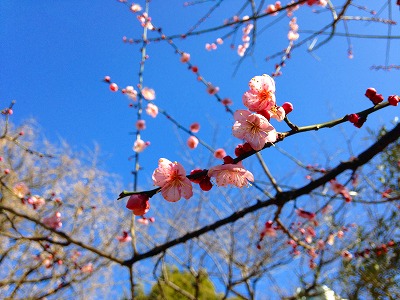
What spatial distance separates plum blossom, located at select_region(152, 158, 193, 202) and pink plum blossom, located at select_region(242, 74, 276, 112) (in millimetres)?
291

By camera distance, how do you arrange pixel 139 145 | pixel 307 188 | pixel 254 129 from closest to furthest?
1. pixel 254 129
2. pixel 307 188
3. pixel 139 145

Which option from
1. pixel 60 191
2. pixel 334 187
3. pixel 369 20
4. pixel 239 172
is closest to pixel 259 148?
pixel 239 172

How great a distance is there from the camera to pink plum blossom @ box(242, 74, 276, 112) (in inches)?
39.4

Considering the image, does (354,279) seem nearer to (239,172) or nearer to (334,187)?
(334,187)

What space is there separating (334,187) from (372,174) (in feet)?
4.20

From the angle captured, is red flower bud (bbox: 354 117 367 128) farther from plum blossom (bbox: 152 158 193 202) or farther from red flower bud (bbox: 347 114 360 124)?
plum blossom (bbox: 152 158 193 202)

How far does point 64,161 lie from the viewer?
7.56m

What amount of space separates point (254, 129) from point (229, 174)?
0.49 feet

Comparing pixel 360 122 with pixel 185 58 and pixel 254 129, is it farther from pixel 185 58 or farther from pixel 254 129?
pixel 185 58

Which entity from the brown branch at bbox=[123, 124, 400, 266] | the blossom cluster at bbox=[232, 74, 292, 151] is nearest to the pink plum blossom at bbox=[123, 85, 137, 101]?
the brown branch at bbox=[123, 124, 400, 266]

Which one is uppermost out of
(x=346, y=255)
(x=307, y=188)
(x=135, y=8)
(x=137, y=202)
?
(x=135, y=8)

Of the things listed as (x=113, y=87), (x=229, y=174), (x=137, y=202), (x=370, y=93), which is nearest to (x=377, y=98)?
(x=370, y=93)

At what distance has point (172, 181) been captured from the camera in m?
1.01

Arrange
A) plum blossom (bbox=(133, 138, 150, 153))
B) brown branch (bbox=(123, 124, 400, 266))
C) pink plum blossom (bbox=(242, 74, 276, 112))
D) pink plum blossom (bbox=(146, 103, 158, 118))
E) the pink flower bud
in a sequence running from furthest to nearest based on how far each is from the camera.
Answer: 1. pink plum blossom (bbox=(146, 103, 158, 118))
2. the pink flower bud
3. plum blossom (bbox=(133, 138, 150, 153))
4. brown branch (bbox=(123, 124, 400, 266))
5. pink plum blossom (bbox=(242, 74, 276, 112))
